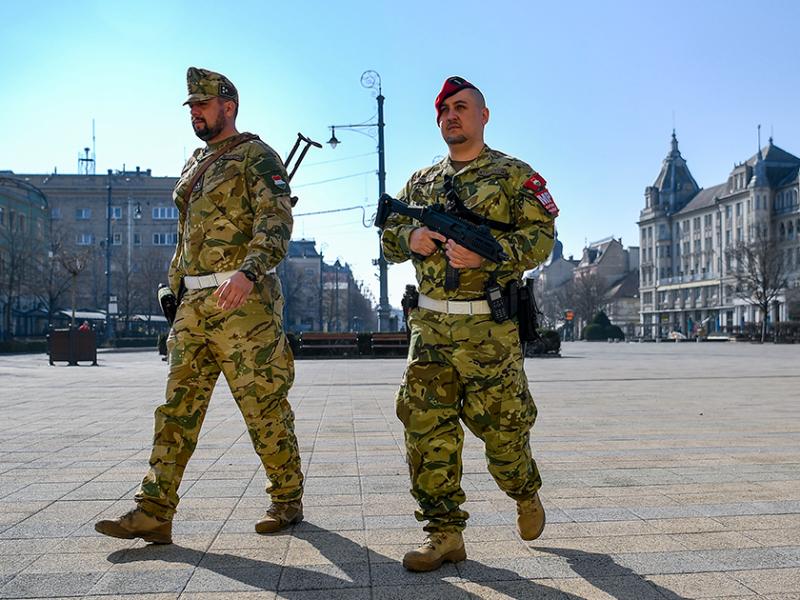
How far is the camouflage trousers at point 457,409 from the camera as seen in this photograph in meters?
3.05

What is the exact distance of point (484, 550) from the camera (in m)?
3.20

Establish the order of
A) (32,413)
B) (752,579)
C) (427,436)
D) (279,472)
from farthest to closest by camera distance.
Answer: (32,413), (279,472), (427,436), (752,579)

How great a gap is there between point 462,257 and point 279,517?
1549 mm

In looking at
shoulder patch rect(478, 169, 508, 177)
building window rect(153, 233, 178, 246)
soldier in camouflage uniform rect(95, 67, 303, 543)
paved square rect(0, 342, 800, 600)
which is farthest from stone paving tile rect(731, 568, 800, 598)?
building window rect(153, 233, 178, 246)

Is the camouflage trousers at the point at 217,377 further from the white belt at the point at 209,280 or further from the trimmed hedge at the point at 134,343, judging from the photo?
the trimmed hedge at the point at 134,343

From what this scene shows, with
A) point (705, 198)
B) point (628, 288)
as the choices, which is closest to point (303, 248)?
point (628, 288)

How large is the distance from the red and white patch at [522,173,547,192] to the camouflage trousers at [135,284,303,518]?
1.29m

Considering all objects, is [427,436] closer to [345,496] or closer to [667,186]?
[345,496]

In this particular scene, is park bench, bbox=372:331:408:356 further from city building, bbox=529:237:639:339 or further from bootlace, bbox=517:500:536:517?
city building, bbox=529:237:639:339

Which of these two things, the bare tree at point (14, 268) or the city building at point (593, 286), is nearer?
the bare tree at point (14, 268)

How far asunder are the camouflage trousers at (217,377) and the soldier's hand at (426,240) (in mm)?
787

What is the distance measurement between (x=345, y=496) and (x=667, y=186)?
10795 cm

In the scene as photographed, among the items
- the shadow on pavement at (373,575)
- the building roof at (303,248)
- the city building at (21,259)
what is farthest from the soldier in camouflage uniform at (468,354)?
the building roof at (303,248)

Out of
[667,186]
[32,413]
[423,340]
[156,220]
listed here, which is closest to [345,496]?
[423,340]
